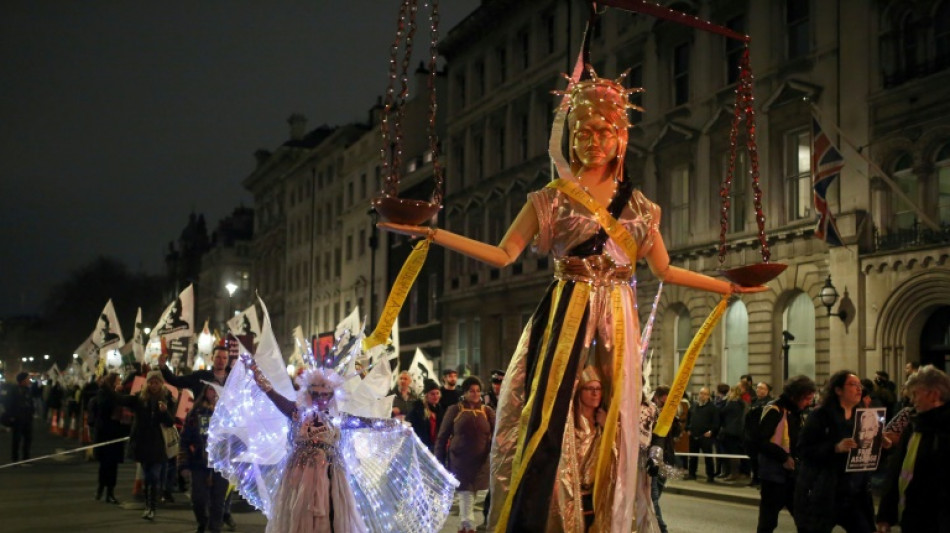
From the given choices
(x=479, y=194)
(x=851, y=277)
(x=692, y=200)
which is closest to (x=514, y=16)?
(x=479, y=194)

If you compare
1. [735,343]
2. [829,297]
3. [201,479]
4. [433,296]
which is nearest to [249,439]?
[201,479]

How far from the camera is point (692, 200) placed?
29.0 metres

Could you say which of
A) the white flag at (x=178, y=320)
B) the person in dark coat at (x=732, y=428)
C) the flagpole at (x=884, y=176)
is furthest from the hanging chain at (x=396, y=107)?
the white flag at (x=178, y=320)

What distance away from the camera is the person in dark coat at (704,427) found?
1958 cm

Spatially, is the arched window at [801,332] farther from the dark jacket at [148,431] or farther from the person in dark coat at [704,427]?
the dark jacket at [148,431]

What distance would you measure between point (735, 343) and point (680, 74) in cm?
800

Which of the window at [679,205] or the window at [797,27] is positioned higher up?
the window at [797,27]

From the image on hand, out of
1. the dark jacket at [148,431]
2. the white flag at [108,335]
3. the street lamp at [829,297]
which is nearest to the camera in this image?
the dark jacket at [148,431]

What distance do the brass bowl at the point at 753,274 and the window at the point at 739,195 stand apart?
20.8 m

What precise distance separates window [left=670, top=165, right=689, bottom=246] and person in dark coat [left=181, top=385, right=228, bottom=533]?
19535 millimetres

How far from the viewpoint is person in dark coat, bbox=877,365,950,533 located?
22.3 feet

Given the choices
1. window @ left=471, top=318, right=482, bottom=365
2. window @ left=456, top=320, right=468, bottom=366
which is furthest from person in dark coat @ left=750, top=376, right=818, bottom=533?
window @ left=456, top=320, right=468, bottom=366

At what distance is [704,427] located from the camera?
64.6 feet

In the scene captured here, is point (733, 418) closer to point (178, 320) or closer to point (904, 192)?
point (904, 192)
